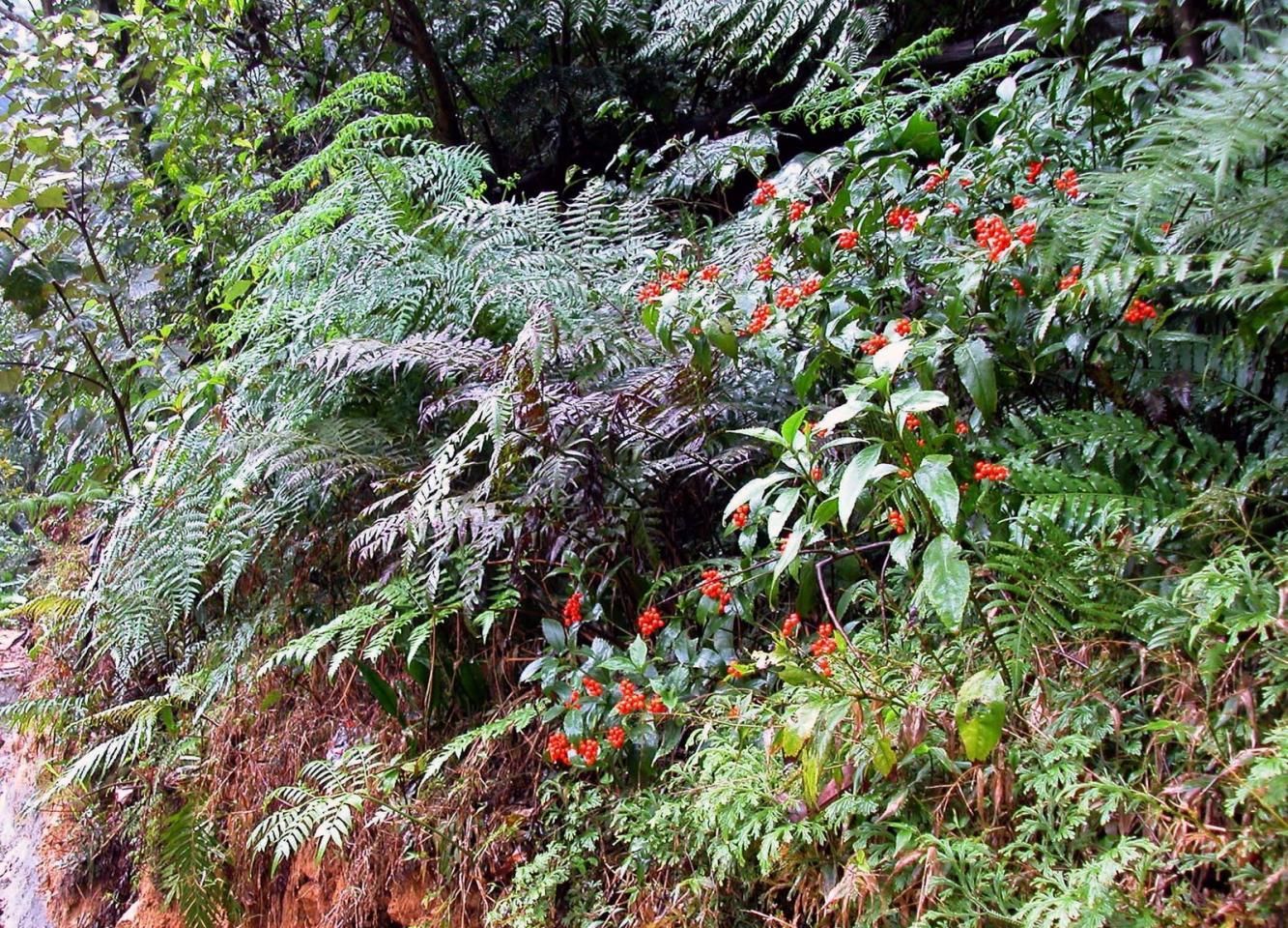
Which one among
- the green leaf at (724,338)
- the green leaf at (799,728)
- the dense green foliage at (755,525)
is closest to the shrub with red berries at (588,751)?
the dense green foliage at (755,525)

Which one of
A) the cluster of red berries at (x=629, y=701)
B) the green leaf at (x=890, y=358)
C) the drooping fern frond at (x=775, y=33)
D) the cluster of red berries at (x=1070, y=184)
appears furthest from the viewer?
the drooping fern frond at (x=775, y=33)

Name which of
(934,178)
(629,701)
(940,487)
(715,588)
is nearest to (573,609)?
(629,701)

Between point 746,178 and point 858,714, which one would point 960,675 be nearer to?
point 858,714

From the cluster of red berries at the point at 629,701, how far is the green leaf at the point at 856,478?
22.1 inches

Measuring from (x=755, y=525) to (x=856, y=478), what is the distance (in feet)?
1.52

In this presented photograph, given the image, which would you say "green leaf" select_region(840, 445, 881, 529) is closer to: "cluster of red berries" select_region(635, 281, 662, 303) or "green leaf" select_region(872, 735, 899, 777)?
"green leaf" select_region(872, 735, 899, 777)

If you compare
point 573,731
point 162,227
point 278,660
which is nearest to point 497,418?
point 573,731

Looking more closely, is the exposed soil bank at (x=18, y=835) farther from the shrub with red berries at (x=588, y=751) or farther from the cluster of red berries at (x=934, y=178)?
the cluster of red berries at (x=934, y=178)

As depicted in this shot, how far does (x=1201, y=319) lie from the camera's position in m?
1.75

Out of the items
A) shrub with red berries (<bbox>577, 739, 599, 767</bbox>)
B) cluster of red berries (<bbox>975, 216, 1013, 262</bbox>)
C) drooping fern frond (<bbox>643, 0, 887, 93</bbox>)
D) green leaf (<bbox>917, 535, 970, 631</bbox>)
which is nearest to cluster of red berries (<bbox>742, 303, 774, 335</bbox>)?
cluster of red berries (<bbox>975, 216, 1013, 262</bbox>)

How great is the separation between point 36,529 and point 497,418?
360 cm

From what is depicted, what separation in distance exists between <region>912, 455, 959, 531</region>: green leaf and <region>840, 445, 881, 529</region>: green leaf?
65 mm

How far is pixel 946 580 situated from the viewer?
1271 mm

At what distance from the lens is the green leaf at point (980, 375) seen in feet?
5.13
